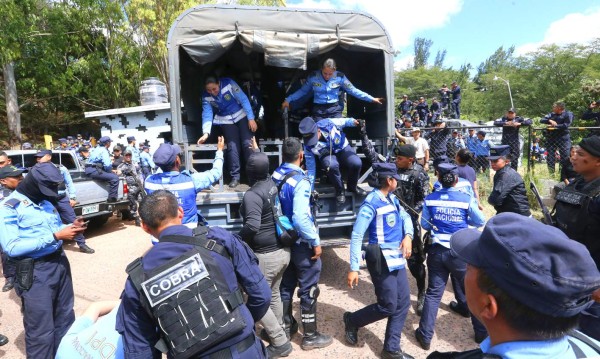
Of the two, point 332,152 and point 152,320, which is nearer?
point 152,320

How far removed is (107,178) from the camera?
23.2 ft

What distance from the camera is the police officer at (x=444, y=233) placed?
10.6ft

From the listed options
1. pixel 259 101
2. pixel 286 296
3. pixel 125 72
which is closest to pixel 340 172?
pixel 286 296

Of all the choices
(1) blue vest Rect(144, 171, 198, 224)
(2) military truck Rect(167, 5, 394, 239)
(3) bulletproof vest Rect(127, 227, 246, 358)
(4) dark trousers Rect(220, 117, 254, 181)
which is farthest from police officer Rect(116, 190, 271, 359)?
(4) dark trousers Rect(220, 117, 254, 181)

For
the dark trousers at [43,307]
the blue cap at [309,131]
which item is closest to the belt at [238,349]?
the dark trousers at [43,307]

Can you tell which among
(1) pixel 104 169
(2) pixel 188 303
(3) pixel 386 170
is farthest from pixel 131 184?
(2) pixel 188 303

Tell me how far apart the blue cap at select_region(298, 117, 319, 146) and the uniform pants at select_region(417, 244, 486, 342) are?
1790 mm

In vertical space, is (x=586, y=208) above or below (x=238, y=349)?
above

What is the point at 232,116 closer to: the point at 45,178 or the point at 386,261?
the point at 45,178

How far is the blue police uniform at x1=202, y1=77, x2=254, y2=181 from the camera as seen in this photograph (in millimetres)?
4730

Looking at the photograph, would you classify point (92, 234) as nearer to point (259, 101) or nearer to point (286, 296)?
point (259, 101)

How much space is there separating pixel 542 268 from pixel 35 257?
10.6ft

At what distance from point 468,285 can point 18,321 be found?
490cm

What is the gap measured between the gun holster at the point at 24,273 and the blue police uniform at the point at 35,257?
0.03 metres
